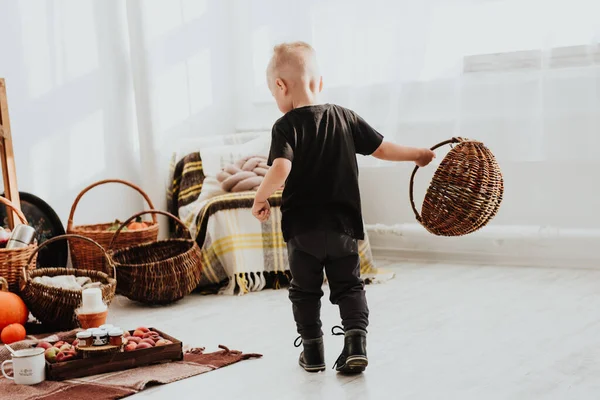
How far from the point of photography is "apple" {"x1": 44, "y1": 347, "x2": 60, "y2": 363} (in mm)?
2258

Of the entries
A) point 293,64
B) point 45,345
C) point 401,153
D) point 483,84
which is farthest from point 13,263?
point 483,84

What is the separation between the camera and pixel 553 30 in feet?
11.0

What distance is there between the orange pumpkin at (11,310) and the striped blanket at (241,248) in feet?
2.85

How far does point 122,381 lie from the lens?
2195mm

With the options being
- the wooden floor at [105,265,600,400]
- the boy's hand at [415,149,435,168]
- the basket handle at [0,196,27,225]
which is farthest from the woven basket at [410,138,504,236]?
the basket handle at [0,196,27,225]

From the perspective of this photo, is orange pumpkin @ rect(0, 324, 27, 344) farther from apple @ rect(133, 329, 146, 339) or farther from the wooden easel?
the wooden easel

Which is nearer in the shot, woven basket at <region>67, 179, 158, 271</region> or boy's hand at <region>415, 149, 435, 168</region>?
Answer: boy's hand at <region>415, 149, 435, 168</region>

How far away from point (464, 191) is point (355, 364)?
58 cm

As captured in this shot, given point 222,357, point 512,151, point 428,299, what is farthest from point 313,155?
point 512,151

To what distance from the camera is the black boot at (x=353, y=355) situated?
84.0 inches

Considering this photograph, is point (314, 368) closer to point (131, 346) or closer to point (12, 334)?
point (131, 346)

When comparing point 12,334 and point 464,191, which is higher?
point 464,191

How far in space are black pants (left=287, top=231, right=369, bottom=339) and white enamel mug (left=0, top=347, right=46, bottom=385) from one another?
0.73 meters

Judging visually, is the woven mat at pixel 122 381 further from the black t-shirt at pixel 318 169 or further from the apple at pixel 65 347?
the black t-shirt at pixel 318 169
